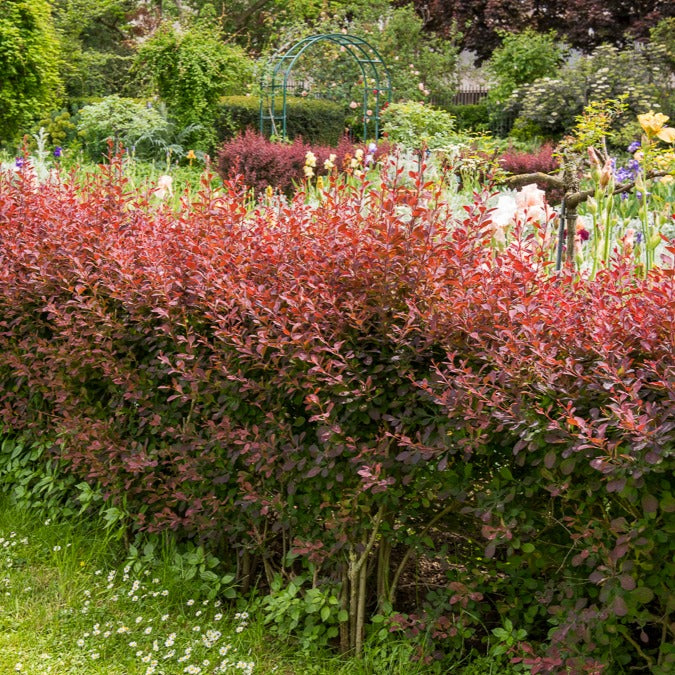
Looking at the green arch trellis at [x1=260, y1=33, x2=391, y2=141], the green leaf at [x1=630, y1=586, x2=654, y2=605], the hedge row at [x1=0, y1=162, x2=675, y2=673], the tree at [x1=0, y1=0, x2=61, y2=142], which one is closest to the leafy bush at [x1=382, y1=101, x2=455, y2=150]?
the green arch trellis at [x1=260, y1=33, x2=391, y2=141]

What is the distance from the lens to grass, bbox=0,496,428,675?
2451 millimetres

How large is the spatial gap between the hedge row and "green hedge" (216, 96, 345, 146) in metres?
10.5

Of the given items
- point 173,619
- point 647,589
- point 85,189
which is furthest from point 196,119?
point 647,589

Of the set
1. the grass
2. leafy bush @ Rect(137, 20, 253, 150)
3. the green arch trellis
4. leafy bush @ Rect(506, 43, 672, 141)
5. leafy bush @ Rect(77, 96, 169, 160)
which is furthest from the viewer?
leafy bush @ Rect(506, 43, 672, 141)

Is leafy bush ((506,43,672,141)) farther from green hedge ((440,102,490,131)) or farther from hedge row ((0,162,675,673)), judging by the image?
hedge row ((0,162,675,673))

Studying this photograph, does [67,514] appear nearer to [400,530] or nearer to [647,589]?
[400,530]

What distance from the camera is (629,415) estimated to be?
171 cm

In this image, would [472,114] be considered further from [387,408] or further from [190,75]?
[387,408]

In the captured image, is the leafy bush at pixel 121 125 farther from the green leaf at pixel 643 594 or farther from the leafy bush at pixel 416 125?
the green leaf at pixel 643 594

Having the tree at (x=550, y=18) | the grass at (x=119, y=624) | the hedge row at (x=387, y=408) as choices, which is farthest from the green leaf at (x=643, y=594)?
the tree at (x=550, y=18)

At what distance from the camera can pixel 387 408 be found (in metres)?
2.24

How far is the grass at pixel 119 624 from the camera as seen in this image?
245cm

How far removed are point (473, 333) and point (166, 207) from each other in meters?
1.85

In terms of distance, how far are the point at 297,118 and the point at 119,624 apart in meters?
11.4
